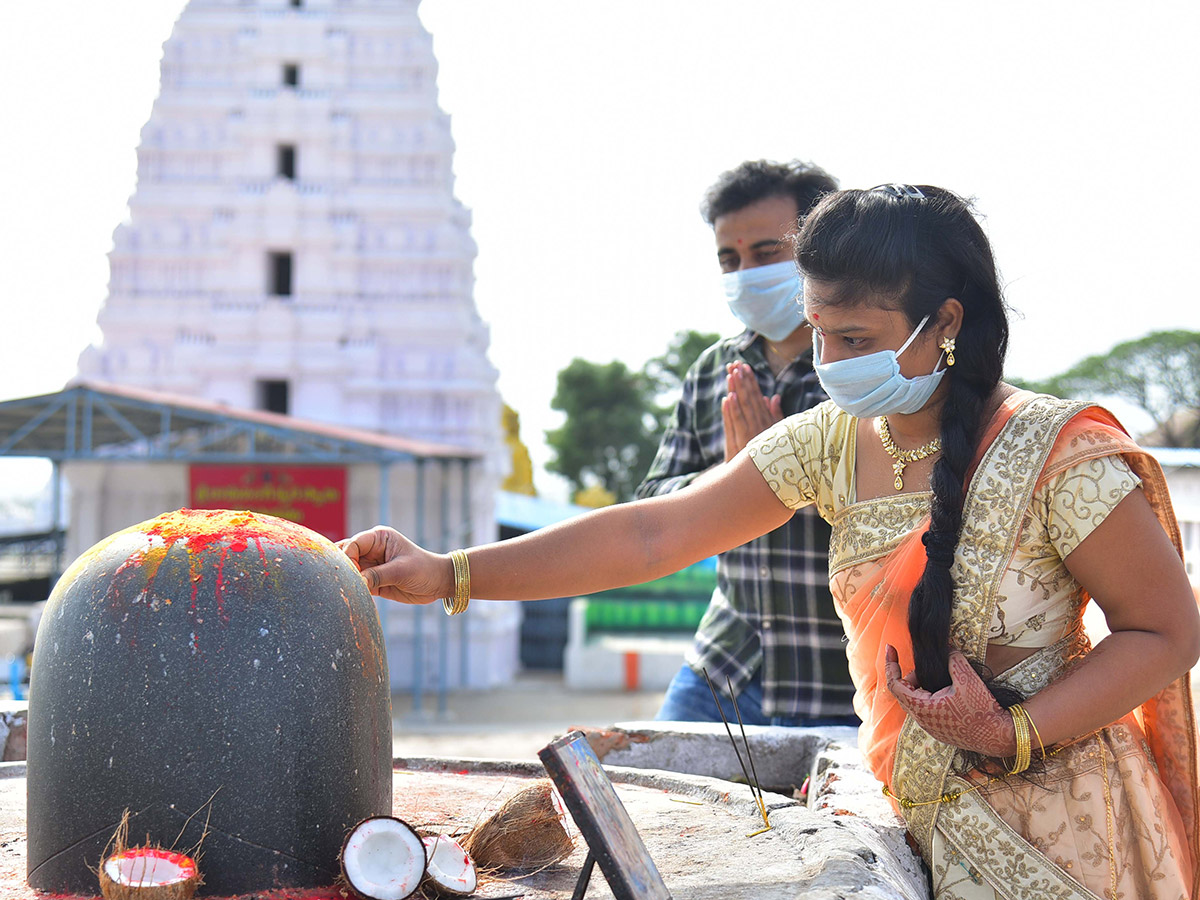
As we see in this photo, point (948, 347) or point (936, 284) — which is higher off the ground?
point (936, 284)

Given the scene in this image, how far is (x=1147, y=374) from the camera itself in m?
37.3

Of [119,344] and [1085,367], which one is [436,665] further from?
[1085,367]

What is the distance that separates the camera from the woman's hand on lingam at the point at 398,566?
242 cm

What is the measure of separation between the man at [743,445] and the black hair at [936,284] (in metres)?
0.98

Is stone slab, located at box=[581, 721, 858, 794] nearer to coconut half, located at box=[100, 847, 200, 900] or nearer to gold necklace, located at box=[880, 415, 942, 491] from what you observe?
gold necklace, located at box=[880, 415, 942, 491]

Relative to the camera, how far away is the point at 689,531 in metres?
2.47

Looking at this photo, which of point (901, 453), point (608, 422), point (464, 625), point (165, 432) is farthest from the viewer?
point (608, 422)

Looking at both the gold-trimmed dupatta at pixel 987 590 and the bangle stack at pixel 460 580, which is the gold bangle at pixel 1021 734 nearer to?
the gold-trimmed dupatta at pixel 987 590

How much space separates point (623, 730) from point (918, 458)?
1359 mm

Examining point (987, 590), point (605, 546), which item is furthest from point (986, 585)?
point (605, 546)

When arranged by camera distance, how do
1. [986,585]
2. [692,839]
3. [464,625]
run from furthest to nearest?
1. [464,625]
2. [692,839]
3. [986,585]

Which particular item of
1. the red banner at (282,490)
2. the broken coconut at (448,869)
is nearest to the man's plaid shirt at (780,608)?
the broken coconut at (448,869)

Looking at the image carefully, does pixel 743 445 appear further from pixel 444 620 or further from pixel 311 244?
pixel 311 244

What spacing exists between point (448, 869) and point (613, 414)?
1201 inches
